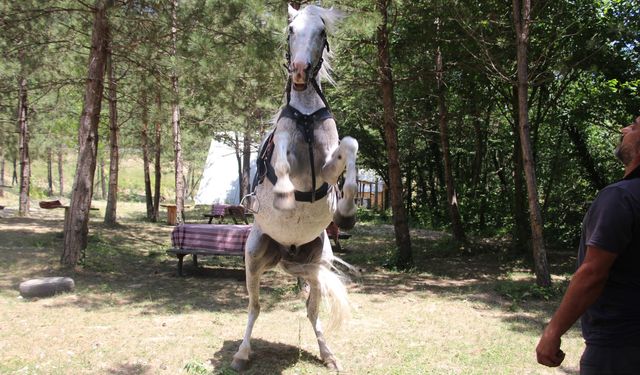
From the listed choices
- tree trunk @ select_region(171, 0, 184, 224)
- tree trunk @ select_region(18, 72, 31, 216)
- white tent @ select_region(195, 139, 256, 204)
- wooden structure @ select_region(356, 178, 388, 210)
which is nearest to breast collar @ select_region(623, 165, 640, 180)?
tree trunk @ select_region(171, 0, 184, 224)

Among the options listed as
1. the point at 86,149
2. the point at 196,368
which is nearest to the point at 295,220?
the point at 196,368

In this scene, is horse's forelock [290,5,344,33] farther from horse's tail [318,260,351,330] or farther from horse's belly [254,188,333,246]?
horse's tail [318,260,351,330]

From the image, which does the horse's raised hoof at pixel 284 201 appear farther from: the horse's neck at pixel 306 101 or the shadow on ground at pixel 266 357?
the shadow on ground at pixel 266 357

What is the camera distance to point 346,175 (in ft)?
9.09

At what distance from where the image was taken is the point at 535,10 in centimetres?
864

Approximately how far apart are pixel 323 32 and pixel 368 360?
10.2 ft

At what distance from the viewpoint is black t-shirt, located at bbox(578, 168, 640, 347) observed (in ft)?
5.77

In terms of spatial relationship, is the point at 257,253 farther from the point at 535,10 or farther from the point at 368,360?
the point at 535,10

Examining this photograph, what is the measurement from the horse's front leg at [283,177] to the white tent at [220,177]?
2843 centimetres

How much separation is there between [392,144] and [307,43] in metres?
6.54

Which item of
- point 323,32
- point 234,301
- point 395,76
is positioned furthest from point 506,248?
point 323,32

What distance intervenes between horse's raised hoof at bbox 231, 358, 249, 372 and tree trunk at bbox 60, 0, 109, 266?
514 cm

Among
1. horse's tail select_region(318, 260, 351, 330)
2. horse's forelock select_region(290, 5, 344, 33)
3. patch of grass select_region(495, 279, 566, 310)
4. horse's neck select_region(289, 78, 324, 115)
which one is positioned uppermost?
horse's forelock select_region(290, 5, 344, 33)

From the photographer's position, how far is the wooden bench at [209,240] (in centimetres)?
807
